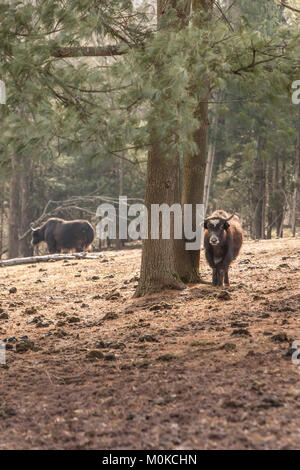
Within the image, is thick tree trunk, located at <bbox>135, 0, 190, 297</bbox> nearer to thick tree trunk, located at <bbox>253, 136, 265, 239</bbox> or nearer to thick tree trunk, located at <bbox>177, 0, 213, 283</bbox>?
thick tree trunk, located at <bbox>177, 0, 213, 283</bbox>

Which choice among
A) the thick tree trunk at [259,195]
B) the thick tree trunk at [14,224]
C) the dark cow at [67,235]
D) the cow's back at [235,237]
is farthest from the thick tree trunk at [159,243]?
the thick tree trunk at [259,195]

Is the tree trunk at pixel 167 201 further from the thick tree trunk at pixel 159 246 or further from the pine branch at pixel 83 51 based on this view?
the pine branch at pixel 83 51

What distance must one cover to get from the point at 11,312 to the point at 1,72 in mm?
4712

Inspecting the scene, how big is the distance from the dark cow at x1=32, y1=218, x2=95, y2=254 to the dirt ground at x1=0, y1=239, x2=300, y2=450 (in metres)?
13.1

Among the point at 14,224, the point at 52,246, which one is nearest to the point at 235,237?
the point at 52,246

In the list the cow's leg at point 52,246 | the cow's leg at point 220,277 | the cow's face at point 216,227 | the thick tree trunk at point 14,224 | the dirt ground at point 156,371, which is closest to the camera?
the dirt ground at point 156,371

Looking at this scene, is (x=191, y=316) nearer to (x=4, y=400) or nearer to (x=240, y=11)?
(x=4, y=400)

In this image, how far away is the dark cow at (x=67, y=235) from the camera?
2311 cm

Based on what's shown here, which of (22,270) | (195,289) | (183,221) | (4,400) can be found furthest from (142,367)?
(22,270)

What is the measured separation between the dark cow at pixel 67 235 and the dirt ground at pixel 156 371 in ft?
43.1

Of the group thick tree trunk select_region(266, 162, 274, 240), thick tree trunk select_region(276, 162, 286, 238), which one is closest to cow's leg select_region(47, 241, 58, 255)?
thick tree trunk select_region(266, 162, 274, 240)

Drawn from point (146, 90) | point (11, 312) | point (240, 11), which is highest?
point (240, 11)

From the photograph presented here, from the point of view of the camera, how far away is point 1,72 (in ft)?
20.5

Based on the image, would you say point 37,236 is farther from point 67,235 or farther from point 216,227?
point 216,227
